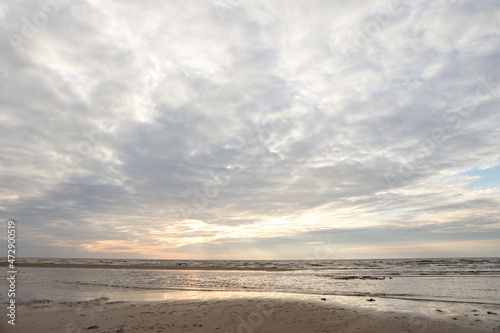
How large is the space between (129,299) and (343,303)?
14107 millimetres

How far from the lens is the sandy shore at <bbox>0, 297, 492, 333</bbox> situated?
11.7m

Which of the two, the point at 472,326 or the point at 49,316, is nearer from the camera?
the point at 472,326

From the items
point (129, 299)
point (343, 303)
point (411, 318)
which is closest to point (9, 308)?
point (129, 299)

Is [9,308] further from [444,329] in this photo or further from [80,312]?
[444,329]

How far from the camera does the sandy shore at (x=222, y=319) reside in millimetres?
11734

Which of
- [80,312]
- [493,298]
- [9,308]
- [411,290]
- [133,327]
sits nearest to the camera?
[133,327]

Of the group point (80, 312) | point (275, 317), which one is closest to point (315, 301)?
point (275, 317)

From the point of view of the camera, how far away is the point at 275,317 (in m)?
13.9

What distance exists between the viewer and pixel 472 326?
12.0 meters

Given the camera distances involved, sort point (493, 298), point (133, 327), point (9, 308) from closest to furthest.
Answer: point (133, 327) < point (9, 308) < point (493, 298)

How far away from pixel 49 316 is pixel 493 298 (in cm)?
2639

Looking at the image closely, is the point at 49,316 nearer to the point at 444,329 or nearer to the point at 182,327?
the point at 182,327

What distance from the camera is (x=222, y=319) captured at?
13.4 metres

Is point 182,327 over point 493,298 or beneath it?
over
